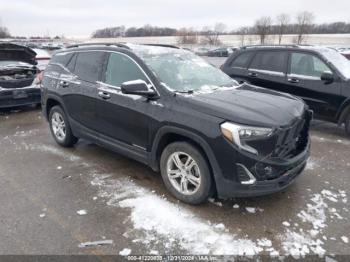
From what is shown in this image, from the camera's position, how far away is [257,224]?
3.43 m

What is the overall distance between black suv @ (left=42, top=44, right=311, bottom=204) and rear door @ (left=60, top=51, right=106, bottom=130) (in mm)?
16

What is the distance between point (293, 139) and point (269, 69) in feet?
13.1

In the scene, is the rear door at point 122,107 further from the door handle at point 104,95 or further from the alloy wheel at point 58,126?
the alloy wheel at point 58,126

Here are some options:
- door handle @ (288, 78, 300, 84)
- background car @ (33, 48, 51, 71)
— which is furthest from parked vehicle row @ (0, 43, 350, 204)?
background car @ (33, 48, 51, 71)

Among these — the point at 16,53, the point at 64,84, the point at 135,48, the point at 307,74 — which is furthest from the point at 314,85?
the point at 16,53

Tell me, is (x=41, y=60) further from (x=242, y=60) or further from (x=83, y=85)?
(x=242, y=60)

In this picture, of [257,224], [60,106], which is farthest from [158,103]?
[60,106]

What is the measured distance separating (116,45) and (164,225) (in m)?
2.67

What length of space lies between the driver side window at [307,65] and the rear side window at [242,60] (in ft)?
3.55

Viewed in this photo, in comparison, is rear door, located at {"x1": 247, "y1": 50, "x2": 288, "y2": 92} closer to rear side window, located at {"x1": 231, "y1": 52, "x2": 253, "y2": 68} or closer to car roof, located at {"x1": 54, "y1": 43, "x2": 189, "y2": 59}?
Answer: rear side window, located at {"x1": 231, "y1": 52, "x2": 253, "y2": 68}

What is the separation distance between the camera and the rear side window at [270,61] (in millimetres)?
7051

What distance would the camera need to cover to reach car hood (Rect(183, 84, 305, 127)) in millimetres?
3324

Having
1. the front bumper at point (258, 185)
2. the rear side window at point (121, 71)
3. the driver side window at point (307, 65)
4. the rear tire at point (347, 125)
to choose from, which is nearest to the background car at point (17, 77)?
the rear side window at point (121, 71)

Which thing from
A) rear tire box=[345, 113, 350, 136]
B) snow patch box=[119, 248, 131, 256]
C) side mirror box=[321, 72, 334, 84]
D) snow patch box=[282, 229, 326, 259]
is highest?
side mirror box=[321, 72, 334, 84]
